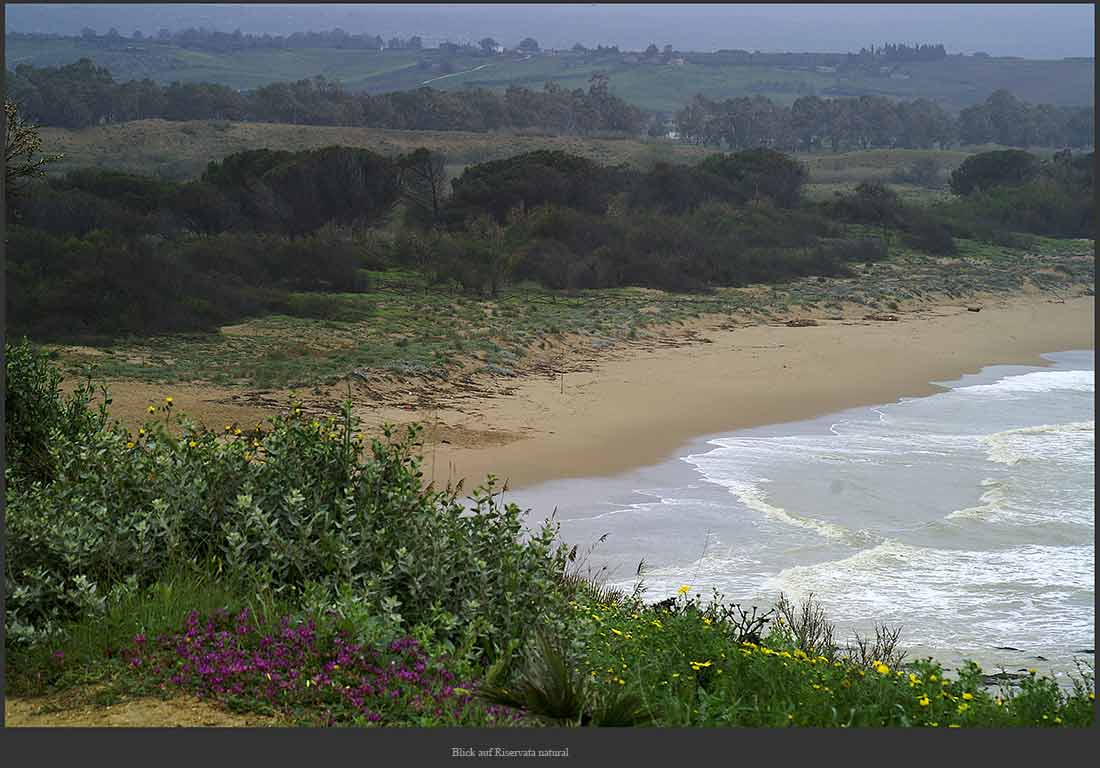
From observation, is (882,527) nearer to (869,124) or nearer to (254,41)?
(254,41)

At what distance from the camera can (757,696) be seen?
467cm

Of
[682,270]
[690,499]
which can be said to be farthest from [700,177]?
[690,499]

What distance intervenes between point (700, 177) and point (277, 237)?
17.0 m

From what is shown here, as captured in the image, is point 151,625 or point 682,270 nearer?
point 151,625

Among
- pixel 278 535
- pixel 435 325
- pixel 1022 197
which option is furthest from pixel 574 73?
pixel 278 535

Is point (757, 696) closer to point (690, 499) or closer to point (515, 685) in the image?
point (515, 685)

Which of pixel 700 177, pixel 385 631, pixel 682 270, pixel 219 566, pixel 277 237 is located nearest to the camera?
pixel 385 631

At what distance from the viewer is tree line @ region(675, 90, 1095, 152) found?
228ft

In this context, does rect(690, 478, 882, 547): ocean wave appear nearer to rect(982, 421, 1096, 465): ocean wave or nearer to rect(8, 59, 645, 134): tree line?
rect(982, 421, 1096, 465): ocean wave

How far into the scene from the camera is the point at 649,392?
Answer: 50.6ft

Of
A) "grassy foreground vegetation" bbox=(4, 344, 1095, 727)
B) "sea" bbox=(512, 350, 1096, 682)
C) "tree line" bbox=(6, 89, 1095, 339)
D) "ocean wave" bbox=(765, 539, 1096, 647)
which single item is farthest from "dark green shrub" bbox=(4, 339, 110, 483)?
"ocean wave" bbox=(765, 539, 1096, 647)

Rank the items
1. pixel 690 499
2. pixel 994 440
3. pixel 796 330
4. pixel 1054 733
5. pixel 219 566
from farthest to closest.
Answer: pixel 796 330 → pixel 994 440 → pixel 690 499 → pixel 219 566 → pixel 1054 733

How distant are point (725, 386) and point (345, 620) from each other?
12146mm

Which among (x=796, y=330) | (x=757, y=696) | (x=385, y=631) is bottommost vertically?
(x=796, y=330)
